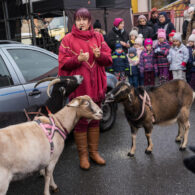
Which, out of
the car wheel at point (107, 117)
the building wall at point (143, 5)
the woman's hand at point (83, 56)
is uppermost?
the building wall at point (143, 5)

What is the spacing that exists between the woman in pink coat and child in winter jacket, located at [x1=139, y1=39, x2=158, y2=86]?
3839 mm

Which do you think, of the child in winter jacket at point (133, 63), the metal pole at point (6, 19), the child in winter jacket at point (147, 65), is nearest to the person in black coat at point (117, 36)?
the child in winter jacket at point (133, 63)

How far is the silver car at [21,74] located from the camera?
3760 millimetres

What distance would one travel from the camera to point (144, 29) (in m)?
9.20

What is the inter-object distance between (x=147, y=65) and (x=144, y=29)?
2.20 metres

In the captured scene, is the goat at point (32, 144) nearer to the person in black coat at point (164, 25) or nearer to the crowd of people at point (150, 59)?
the crowd of people at point (150, 59)

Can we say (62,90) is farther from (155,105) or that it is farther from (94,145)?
(155,105)

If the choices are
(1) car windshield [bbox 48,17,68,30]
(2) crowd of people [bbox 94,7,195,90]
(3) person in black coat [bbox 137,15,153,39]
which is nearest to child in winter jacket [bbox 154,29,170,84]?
(2) crowd of people [bbox 94,7,195,90]

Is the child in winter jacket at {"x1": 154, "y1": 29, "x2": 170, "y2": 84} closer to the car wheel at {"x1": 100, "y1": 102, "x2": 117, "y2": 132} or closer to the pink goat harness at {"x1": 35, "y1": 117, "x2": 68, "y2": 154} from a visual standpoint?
the car wheel at {"x1": 100, "y1": 102, "x2": 117, "y2": 132}

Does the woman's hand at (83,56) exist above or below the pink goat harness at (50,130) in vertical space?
above

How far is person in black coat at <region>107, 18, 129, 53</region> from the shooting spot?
316 inches

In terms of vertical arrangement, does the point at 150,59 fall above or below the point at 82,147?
above

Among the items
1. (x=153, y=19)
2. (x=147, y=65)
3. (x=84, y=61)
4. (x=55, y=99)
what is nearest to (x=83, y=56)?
(x=84, y=61)

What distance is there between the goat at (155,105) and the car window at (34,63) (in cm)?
132
